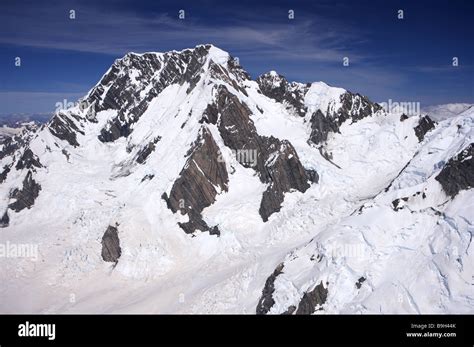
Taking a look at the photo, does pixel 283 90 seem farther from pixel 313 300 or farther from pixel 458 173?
pixel 313 300

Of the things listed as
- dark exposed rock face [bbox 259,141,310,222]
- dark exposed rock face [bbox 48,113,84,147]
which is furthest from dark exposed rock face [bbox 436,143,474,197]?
dark exposed rock face [bbox 48,113,84,147]

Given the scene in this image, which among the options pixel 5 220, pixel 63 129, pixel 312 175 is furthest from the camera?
pixel 63 129

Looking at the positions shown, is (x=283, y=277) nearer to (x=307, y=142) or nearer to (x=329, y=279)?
(x=329, y=279)

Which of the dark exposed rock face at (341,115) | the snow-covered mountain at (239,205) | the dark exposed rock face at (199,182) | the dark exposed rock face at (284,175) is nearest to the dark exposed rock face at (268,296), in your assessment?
the snow-covered mountain at (239,205)

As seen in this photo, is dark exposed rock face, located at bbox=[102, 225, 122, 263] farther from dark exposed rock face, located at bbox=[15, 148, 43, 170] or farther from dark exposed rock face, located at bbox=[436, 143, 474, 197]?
dark exposed rock face, located at bbox=[436, 143, 474, 197]

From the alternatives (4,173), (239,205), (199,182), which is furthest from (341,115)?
(4,173)

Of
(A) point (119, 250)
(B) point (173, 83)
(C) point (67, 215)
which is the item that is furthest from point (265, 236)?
(B) point (173, 83)

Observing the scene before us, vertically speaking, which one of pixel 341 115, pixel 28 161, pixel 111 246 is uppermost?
pixel 341 115
